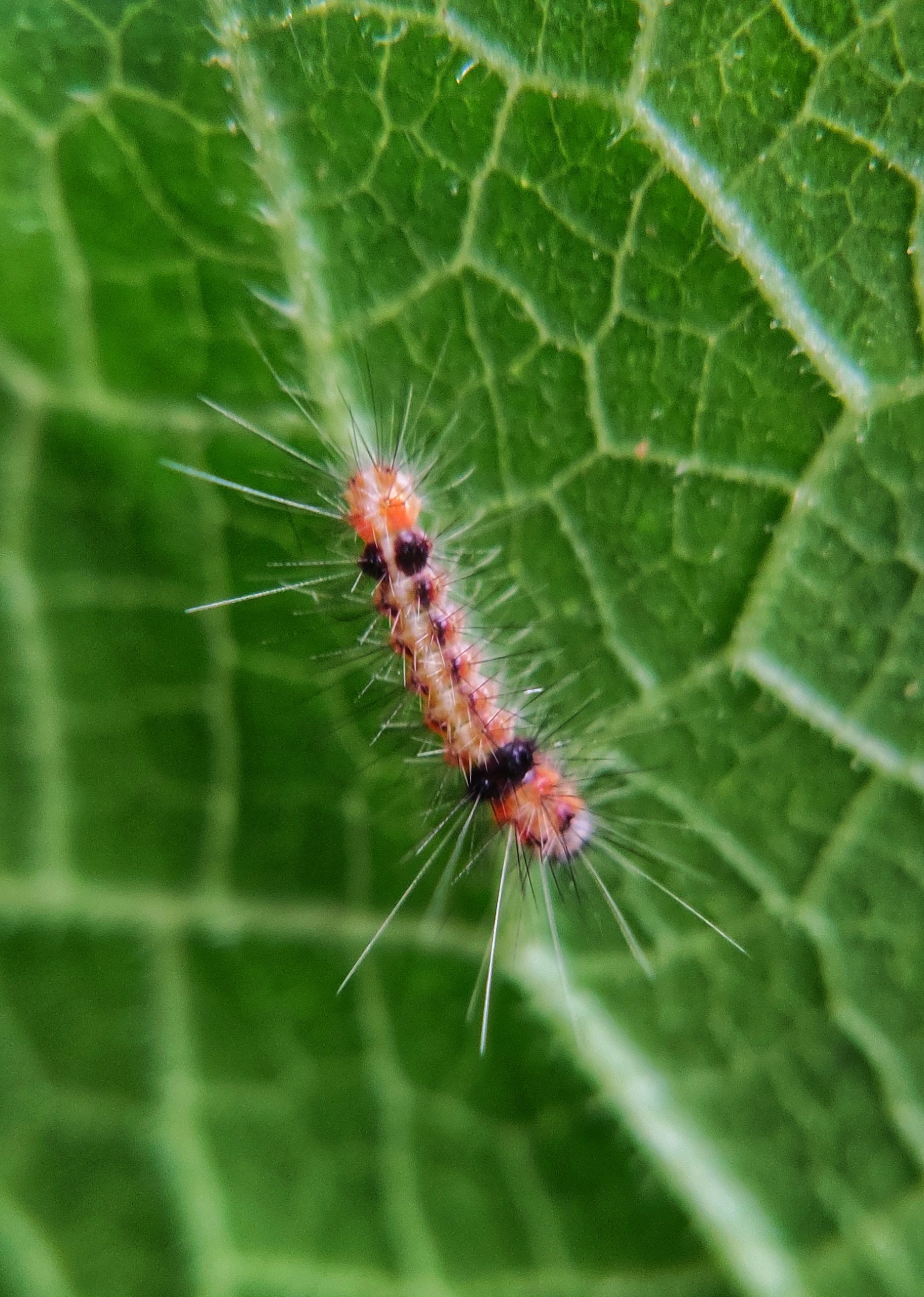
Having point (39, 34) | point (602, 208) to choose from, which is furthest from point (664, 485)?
point (39, 34)

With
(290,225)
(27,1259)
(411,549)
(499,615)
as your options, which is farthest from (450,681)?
(27,1259)

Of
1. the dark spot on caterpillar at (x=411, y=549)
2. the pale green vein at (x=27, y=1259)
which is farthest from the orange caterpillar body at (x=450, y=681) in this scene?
the pale green vein at (x=27, y=1259)

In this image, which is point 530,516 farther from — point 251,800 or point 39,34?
point 39,34

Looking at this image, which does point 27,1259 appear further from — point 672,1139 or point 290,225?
point 290,225

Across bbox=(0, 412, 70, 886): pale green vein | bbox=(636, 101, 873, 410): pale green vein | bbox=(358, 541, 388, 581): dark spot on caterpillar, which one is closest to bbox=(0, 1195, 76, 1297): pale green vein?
bbox=(0, 412, 70, 886): pale green vein

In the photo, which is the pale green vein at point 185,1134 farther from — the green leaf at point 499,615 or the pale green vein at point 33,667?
the pale green vein at point 33,667

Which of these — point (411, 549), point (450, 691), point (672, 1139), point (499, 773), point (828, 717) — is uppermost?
point (411, 549)

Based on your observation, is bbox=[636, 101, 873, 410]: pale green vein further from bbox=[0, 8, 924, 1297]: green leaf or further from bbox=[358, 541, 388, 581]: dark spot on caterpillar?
bbox=[358, 541, 388, 581]: dark spot on caterpillar
